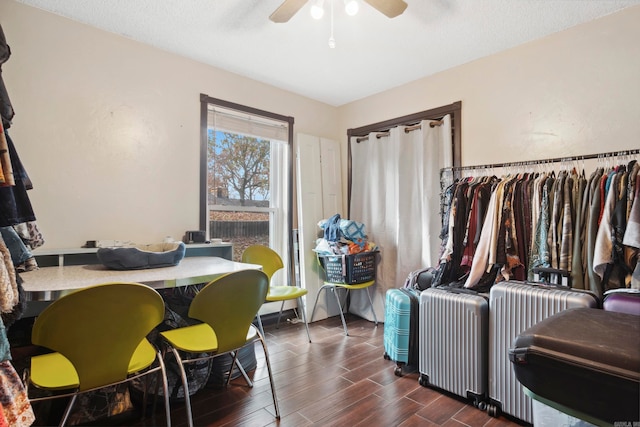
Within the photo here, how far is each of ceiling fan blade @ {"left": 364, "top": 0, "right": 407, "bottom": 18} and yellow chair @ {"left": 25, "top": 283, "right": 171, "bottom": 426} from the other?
5.98 feet

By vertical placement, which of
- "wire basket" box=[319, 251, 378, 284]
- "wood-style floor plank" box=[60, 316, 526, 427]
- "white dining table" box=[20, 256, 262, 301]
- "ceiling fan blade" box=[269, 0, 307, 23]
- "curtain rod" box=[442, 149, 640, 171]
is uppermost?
"ceiling fan blade" box=[269, 0, 307, 23]

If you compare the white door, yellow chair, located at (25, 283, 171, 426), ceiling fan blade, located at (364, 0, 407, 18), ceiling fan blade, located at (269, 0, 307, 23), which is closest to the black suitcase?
yellow chair, located at (25, 283, 171, 426)

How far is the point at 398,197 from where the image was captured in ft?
11.2

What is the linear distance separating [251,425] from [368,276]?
1877 mm

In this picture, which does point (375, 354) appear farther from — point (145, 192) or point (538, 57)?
point (538, 57)

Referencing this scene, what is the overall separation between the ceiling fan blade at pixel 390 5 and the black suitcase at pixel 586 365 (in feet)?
5.59

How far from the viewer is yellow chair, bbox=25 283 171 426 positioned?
1153mm

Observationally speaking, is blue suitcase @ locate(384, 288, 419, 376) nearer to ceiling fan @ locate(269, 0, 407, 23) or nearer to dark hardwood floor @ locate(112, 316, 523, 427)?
dark hardwood floor @ locate(112, 316, 523, 427)

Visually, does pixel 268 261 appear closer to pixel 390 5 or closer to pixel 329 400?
pixel 329 400

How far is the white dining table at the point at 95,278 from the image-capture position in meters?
1.35

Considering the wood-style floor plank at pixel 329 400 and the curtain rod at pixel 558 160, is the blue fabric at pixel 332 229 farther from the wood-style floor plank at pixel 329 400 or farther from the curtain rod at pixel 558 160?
the curtain rod at pixel 558 160

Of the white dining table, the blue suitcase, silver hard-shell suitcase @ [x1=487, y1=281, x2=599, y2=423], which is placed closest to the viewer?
the white dining table

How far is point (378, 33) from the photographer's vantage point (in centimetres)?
248

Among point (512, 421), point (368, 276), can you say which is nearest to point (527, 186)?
point (512, 421)
